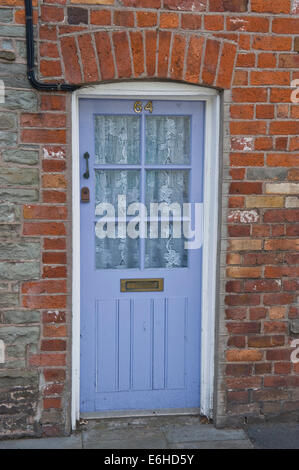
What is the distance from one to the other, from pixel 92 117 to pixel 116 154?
0.31 m

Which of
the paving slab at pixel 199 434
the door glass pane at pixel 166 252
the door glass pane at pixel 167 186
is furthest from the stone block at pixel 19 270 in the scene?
the paving slab at pixel 199 434

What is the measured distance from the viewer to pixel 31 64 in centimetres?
339

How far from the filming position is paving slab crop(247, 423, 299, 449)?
12.0ft

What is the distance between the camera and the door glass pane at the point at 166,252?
3.94 metres

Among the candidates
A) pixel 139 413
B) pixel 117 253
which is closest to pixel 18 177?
pixel 117 253

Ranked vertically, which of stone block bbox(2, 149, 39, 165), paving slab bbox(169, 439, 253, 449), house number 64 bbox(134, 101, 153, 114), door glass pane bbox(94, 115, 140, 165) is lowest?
paving slab bbox(169, 439, 253, 449)

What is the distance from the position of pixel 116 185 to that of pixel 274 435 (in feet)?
7.04

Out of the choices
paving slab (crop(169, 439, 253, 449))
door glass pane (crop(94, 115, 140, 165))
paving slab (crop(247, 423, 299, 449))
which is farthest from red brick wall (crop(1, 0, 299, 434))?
door glass pane (crop(94, 115, 140, 165))

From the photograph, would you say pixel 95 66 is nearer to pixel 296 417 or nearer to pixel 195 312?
pixel 195 312

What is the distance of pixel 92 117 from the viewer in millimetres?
3752

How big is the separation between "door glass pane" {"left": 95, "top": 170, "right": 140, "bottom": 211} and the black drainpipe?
26.2 inches

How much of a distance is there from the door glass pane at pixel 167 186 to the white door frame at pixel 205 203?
17 centimetres

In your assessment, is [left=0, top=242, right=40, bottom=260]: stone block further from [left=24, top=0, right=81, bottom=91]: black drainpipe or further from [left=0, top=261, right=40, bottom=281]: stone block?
[left=24, top=0, right=81, bottom=91]: black drainpipe

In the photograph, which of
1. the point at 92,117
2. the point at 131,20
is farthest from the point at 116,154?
the point at 131,20
